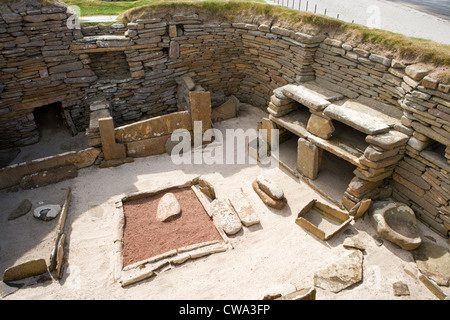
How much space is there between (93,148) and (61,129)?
248 centimetres

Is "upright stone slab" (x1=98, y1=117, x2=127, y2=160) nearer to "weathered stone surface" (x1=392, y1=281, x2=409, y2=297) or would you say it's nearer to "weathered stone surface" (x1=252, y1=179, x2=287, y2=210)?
"weathered stone surface" (x1=252, y1=179, x2=287, y2=210)

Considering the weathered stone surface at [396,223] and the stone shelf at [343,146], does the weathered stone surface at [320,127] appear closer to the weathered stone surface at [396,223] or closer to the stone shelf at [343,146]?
the stone shelf at [343,146]

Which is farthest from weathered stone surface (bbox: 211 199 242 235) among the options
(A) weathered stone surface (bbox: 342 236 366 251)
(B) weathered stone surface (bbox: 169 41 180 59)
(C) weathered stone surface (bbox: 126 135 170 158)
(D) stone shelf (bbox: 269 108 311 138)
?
(B) weathered stone surface (bbox: 169 41 180 59)

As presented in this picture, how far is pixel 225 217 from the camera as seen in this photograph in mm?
6914

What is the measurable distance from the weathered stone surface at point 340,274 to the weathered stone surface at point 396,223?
829 millimetres

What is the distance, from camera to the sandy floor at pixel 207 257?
222 inches

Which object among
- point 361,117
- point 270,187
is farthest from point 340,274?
point 361,117

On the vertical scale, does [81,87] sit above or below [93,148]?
above

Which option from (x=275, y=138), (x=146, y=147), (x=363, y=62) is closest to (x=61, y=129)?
(x=146, y=147)

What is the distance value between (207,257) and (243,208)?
1.44 meters

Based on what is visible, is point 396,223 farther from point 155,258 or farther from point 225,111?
point 225,111

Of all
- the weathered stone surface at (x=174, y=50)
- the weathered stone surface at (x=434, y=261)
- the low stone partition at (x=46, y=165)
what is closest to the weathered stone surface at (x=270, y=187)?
the weathered stone surface at (x=434, y=261)

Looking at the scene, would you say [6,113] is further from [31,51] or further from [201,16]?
[201,16]

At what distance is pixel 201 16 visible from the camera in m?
9.70
